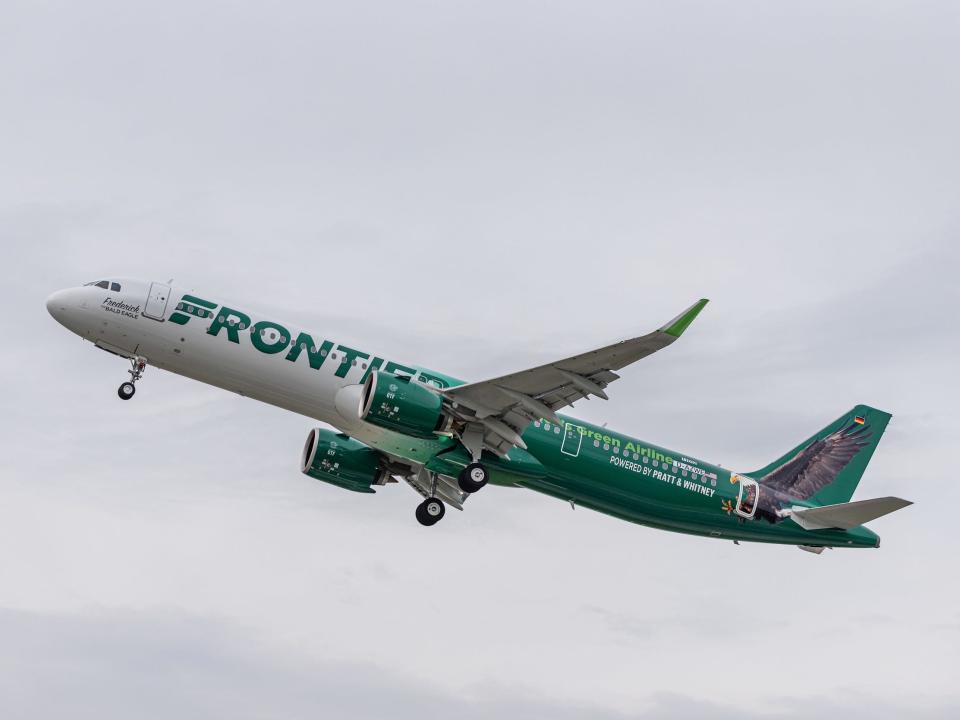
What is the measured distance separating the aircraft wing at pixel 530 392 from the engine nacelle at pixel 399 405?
0.80 meters

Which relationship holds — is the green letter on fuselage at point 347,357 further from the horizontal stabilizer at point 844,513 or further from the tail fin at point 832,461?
the horizontal stabilizer at point 844,513

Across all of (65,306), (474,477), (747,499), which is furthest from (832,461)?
(65,306)

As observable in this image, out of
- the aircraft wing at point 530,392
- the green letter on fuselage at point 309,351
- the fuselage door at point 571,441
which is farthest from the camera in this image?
the fuselage door at point 571,441

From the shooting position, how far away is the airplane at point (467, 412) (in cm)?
3803

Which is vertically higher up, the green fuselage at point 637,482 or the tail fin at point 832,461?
the tail fin at point 832,461

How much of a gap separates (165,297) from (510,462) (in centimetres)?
1264

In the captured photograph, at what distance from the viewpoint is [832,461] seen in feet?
154

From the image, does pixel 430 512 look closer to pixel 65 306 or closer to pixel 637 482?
pixel 637 482

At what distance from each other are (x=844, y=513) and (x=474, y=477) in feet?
45.3

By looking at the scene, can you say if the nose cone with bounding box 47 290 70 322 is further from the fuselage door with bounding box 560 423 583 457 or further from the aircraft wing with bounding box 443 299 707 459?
the fuselage door with bounding box 560 423 583 457

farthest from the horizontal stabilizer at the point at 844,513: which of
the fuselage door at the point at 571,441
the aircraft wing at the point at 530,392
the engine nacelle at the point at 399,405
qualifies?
the engine nacelle at the point at 399,405

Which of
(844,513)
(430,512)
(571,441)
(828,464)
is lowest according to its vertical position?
(430,512)

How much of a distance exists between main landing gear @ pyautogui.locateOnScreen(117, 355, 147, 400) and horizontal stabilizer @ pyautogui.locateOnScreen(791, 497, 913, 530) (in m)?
23.9

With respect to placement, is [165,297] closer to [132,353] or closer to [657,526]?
[132,353]
